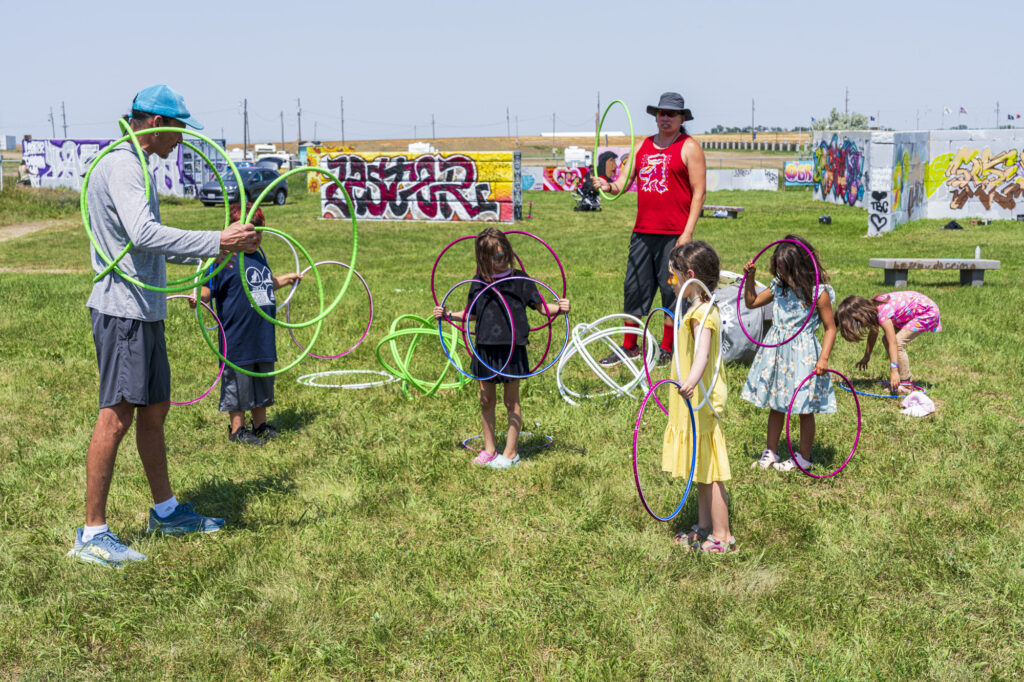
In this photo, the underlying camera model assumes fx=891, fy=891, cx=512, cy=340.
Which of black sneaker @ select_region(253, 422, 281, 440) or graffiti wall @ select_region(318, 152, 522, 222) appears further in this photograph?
graffiti wall @ select_region(318, 152, 522, 222)

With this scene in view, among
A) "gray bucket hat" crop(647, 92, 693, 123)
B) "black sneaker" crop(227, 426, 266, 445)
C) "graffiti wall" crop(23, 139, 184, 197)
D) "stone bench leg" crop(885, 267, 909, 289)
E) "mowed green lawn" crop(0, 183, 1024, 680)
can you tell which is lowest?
"mowed green lawn" crop(0, 183, 1024, 680)

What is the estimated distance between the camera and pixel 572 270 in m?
15.4

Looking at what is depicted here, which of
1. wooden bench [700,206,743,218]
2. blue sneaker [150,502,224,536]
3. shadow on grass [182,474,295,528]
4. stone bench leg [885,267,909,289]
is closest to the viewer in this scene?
blue sneaker [150,502,224,536]

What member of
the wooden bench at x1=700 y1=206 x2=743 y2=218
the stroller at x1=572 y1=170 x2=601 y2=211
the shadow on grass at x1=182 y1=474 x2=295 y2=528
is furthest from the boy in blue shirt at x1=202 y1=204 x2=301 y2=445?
the stroller at x1=572 y1=170 x2=601 y2=211

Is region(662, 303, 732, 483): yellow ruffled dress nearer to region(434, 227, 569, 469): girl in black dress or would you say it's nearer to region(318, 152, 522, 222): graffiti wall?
region(434, 227, 569, 469): girl in black dress

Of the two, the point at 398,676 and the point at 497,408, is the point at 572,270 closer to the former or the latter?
the point at 497,408

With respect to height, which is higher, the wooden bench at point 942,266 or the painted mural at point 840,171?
the painted mural at point 840,171

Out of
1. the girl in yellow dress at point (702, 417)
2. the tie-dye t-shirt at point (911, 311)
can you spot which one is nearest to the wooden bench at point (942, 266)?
the tie-dye t-shirt at point (911, 311)

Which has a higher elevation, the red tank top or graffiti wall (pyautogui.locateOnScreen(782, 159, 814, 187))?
graffiti wall (pyautogui.locateOnScreen(782, 159, 814, 187))

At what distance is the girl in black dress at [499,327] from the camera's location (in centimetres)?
568

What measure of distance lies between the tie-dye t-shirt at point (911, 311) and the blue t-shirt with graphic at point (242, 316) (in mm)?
5002

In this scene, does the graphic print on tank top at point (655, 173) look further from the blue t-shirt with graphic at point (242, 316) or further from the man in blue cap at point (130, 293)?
the man in blue cap at point (130, 293)

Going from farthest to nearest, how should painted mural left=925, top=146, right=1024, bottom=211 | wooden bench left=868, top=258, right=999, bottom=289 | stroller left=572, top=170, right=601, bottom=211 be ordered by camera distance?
stroller left=572, top=170, right=601, bottom=211 → painted mural left=925, top=146, right=1024, bottom=211 → wooden bench left=868, top=258, right=999, bottom=289

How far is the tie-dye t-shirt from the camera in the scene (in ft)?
24.8
